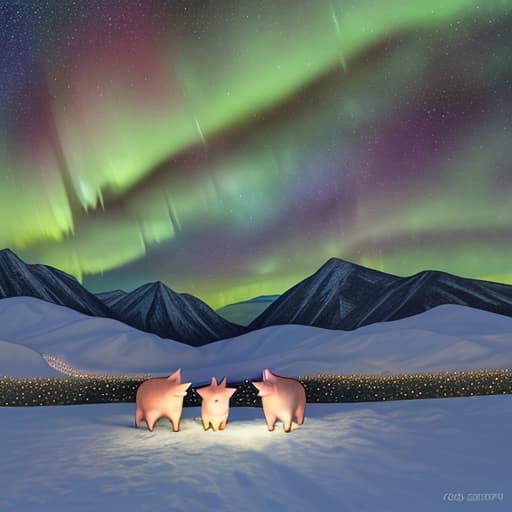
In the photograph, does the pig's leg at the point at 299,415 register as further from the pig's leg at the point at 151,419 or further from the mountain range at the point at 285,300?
the mountain range at the point at 285,300

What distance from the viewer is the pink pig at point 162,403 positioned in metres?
4.03

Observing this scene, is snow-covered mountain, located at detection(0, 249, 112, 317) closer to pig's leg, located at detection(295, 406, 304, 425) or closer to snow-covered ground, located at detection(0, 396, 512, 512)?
snow-covered ground, located at detection(0, 396, 512, 512)

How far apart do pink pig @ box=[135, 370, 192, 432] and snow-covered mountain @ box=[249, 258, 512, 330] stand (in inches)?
165

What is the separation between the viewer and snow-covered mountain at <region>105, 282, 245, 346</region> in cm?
829

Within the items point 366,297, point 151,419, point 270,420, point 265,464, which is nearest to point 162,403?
point 151,419

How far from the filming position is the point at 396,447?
331cm

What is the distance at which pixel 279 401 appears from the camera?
3.92 m

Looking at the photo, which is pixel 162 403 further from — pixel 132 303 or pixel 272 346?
pixel 132 303

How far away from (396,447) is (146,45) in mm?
7390

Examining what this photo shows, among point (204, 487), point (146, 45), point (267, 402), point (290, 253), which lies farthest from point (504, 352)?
point (146, 45)

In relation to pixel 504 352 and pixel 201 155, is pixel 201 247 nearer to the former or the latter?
pixel 201 155

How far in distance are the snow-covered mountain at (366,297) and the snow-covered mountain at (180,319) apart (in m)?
0.60

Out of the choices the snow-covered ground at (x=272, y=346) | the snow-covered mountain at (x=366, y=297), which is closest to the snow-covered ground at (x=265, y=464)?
the snow-covered ground at (x=272, y=346)

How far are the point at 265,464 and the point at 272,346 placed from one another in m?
5.13
